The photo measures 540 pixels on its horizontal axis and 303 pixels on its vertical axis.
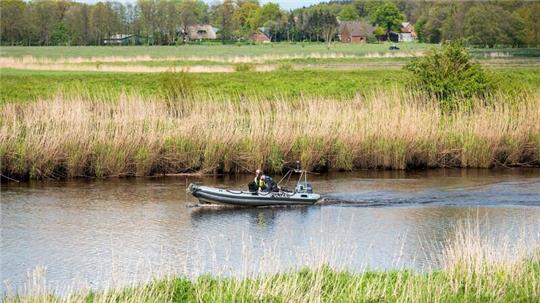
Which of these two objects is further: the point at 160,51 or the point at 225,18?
the point at 225,18

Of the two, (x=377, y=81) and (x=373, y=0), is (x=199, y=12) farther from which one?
(x=377, y=81)

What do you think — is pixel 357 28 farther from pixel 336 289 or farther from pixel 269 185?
pixel 336 289

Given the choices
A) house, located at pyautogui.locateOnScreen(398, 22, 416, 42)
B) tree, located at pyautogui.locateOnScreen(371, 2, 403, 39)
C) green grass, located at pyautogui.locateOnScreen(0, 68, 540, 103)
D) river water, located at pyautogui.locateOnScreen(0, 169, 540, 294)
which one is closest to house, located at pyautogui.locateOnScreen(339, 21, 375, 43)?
house, located at pyautogui.locateOnScreen(398, 22, 416, 42)

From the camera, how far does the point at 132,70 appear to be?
63.0 m

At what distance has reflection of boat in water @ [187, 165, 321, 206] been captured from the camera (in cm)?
2622

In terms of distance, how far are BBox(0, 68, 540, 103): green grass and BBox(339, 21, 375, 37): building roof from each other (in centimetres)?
9868

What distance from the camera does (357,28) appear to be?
15638cm

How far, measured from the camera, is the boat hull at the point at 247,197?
1032 inches

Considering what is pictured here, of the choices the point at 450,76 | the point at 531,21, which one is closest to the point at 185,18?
the point at 531,21

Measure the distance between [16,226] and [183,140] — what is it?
8184 millimetres

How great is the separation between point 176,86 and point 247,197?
14384mm

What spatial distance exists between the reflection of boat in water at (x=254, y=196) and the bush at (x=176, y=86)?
1270 cm

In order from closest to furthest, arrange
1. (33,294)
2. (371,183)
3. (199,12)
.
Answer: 1. (33,294)
2. (371,183)
3. (199,12)

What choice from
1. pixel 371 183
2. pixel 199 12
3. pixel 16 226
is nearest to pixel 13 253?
pixel 16 226
